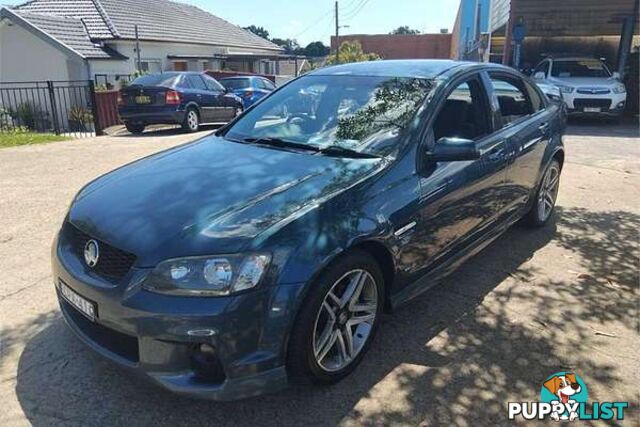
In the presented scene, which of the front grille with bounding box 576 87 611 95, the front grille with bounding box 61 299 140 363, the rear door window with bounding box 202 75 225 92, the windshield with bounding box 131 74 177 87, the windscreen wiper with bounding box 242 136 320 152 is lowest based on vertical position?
the front grille with bounding box 61 299 140 363

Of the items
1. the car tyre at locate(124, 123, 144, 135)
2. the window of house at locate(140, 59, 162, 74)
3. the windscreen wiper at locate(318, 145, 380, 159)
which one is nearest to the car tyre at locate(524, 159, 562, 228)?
the windscreen wiper at locate(318, 145, 380, 159)

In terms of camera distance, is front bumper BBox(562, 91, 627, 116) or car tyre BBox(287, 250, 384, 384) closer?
car tyre BBox(287, 250, 384, 384)

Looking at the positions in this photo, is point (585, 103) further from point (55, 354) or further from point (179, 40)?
point (179, 40)

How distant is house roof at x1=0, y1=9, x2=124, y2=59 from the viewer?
1995 cm

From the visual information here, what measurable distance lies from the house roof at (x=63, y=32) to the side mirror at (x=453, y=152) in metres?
20.5

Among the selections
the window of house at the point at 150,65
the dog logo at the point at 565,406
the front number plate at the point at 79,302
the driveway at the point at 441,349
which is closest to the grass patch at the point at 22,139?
the driveway at the point at 441,349

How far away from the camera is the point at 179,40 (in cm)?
2622

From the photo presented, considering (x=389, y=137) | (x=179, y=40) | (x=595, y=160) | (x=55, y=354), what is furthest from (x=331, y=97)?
(x=179, y=40)

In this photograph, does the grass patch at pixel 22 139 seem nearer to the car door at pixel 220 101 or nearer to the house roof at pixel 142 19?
the car door at pixel 220 101

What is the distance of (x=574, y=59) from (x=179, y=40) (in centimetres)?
1871

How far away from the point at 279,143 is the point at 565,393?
2243 millimetres

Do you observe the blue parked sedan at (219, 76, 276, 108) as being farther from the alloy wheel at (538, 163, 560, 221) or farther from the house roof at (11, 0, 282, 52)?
the alloy wheel at (538, 163, 560, 221)

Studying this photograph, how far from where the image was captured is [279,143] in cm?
351

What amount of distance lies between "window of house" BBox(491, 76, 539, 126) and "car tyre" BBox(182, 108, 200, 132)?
9425mm
